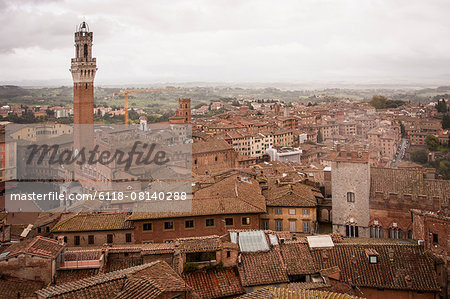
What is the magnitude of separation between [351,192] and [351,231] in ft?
4.79

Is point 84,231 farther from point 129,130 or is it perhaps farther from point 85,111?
point 129,130

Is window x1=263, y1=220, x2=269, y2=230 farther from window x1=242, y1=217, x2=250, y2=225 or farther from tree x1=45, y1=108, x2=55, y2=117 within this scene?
tree x1=45, y1=108, x2=55, y2=117

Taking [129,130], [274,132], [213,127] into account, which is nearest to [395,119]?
[274,132]

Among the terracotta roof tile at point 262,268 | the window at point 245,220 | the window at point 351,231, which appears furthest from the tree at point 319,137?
the terracotta roof tile at point 262,268

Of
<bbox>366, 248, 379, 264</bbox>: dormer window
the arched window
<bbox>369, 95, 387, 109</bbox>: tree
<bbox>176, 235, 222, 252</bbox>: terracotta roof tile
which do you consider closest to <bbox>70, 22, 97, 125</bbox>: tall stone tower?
the arched window

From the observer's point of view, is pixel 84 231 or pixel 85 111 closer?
pixel 84 231

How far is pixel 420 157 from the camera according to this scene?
45719 millimetres

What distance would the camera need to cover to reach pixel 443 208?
48.6 ft

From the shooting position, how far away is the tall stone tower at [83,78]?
36.9 metres

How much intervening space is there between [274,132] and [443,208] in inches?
1581

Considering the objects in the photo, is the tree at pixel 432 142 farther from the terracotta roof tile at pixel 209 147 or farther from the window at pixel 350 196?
the window at pixel 350 196

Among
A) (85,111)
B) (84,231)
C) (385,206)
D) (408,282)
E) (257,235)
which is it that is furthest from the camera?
(85,111)

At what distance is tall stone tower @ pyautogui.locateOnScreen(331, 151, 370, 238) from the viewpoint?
16094 mm

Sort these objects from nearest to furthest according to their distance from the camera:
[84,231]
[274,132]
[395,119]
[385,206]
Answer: [84,231]
[385,206]
[274,132]
[395,119]
